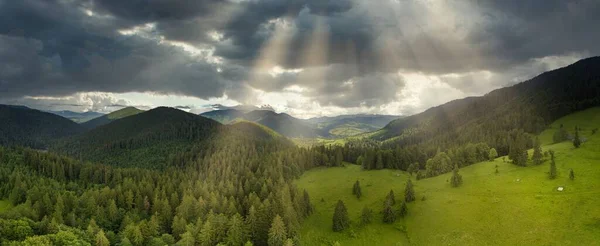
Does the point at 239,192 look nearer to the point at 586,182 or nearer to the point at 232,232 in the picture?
the point at 232,232

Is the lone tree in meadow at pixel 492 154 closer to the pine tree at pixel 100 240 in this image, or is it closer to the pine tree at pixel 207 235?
the pine tree at pixel 207 235

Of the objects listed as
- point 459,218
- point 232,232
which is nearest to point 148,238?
point 232,232

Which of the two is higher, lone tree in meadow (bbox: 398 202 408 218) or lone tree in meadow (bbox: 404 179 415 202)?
lone tree in meadow (bbox: 404 179 415 202)

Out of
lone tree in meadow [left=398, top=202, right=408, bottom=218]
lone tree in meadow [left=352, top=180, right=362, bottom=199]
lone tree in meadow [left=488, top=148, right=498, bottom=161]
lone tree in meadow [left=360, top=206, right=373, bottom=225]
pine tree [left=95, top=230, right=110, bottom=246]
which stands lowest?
pine tree [left=95, top=230, right=110, bottom=246]

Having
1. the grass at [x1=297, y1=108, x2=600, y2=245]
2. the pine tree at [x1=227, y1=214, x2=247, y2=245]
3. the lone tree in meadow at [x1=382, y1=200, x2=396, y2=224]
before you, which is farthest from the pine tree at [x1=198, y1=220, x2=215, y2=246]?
the lone tree in meadow at [x1=382, y1=200, x2=396, y2=224]

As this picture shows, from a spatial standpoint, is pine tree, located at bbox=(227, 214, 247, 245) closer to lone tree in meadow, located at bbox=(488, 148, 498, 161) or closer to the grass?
the grass

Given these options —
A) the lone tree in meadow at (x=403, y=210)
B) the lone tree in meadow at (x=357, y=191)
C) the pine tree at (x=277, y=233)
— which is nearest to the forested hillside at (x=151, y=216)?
the pine tree at (x=277, y=233)
